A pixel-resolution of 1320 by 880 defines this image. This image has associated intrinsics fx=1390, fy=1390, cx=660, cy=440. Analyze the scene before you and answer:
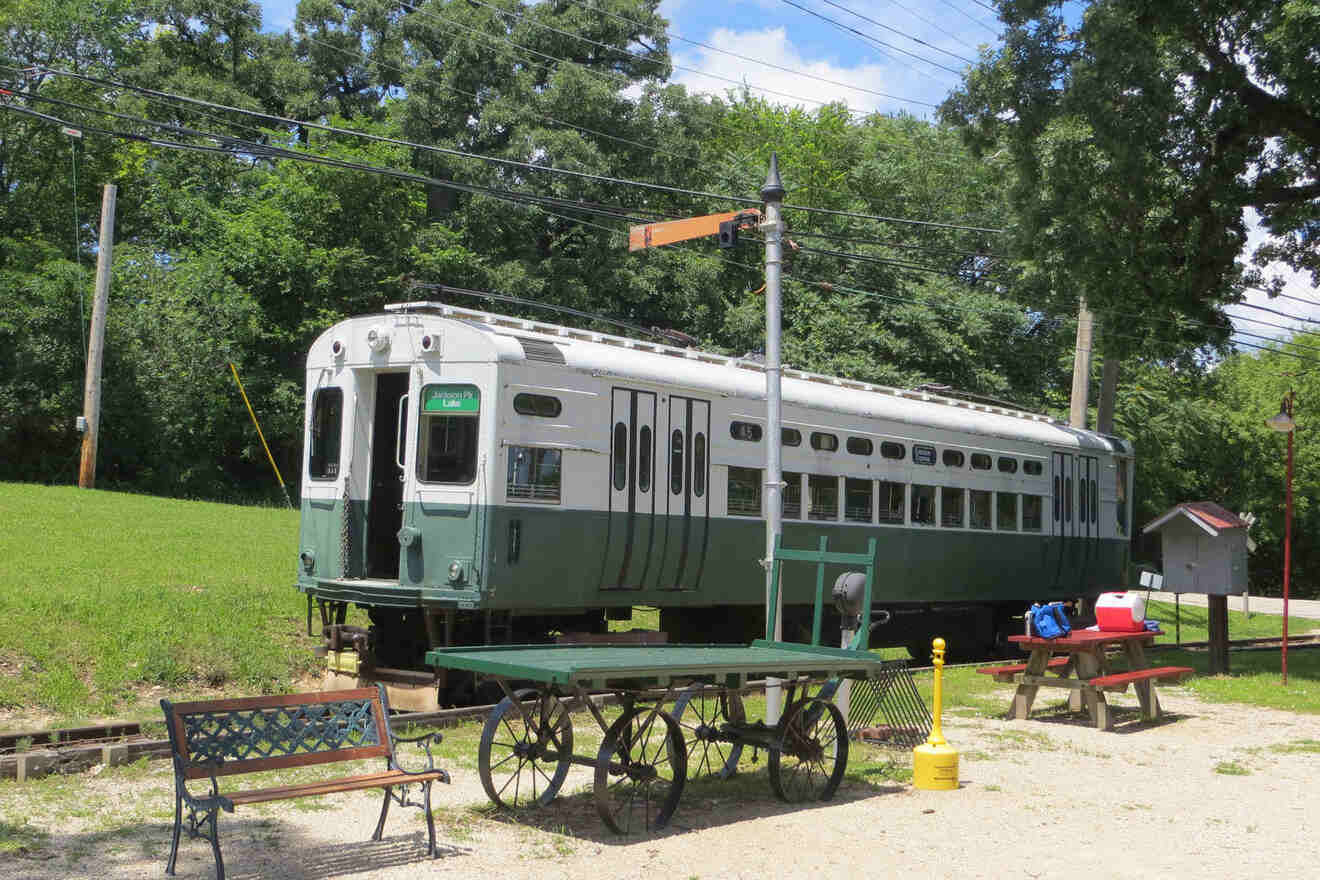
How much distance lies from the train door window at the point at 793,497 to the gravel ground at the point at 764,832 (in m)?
A: 5.26

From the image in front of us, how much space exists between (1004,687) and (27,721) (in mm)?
10047

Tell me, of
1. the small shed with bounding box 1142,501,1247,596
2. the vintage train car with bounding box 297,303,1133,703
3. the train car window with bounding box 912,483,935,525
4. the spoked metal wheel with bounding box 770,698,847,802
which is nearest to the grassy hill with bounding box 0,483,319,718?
the vintage train car with bounding box 297,303,1133,703

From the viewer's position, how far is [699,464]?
1409 centimetres

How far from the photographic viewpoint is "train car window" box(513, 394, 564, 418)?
12367 millimetres

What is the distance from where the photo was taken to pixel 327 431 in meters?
13.5

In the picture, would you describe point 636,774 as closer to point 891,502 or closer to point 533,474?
point 533,474

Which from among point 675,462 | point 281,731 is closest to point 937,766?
point 281,731

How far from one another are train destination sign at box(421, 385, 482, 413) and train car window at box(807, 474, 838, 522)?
186 inches

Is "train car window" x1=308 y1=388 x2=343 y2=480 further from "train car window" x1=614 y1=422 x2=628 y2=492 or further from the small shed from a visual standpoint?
the small shed

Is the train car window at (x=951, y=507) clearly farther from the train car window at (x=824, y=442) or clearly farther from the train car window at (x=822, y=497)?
the train car window at (x=824, y=442)

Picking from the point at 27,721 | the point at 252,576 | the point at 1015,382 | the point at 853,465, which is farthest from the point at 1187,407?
the point at 27,721

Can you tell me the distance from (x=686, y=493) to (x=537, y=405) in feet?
6.98

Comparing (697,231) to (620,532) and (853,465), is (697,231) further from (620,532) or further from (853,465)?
(853,465)

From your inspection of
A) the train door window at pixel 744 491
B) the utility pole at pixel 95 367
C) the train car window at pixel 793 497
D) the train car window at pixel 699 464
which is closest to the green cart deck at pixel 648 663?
the train car window at pixel 699 464
